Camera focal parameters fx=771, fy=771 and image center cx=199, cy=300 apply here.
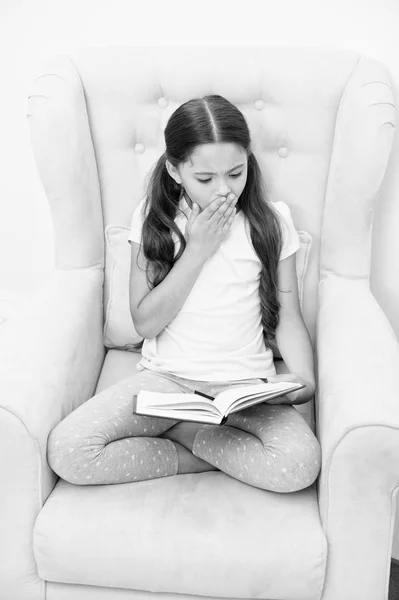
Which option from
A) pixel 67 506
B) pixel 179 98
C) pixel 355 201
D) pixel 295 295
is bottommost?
pixel 67 506

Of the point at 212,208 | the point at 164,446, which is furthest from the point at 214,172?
the point at 164,446

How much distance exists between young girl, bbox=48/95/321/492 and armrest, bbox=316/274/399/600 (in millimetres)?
92

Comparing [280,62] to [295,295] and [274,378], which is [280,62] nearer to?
[295,295]

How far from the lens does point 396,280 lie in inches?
75.2

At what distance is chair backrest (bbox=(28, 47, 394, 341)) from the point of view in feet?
5.51

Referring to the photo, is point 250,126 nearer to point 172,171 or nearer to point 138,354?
point 172,171

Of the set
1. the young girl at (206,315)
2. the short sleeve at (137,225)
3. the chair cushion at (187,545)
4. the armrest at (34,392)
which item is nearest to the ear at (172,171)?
the young girl at (206,315)

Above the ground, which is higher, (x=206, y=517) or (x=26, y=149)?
(x=26, y=149)

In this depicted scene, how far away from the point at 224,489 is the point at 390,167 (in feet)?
2.90

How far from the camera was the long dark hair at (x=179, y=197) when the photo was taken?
1.51 m

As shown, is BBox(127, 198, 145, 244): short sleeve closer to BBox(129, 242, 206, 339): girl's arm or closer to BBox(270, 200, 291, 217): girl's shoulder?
BBox(129, 242, 206, 339): girl's arm

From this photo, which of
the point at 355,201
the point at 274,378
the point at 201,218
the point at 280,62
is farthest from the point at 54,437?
the point at 280,62

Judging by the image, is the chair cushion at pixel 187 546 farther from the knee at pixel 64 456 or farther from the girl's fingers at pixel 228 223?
the girl's fingers at pixel 228 223

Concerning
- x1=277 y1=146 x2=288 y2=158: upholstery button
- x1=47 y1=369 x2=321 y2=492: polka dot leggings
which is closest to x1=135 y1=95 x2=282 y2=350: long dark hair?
x1=277 y1=146 x2=288 y2=158: upholstery button
